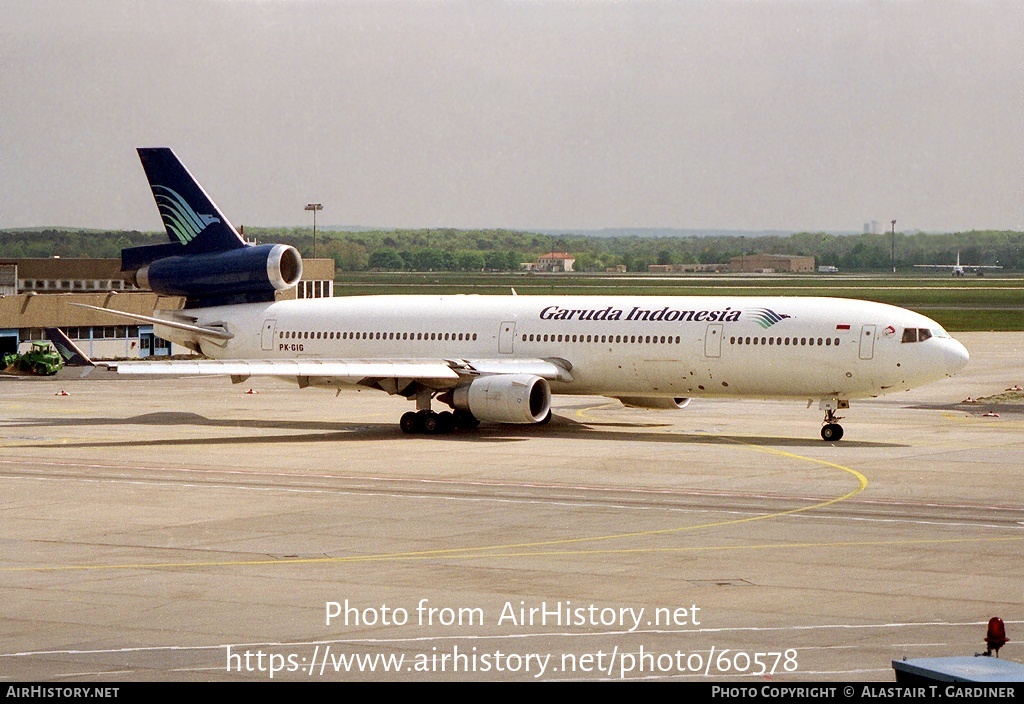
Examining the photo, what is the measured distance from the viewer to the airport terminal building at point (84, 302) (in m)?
79.1

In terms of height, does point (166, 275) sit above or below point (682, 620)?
above

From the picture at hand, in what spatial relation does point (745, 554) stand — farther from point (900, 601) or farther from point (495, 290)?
point (495, 290)

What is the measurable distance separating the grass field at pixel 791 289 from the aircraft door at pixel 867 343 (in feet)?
223

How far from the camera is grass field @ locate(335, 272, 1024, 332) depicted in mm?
124312

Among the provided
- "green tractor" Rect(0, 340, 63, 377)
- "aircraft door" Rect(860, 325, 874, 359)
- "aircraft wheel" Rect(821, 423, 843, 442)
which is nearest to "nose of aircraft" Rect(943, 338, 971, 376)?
"aircraft door" Rect(860, 325, 874, 359)

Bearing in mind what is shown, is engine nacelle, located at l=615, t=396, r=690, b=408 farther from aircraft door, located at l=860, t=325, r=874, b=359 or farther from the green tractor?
the green tractor

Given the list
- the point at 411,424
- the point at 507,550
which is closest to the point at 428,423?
the point at 411,424

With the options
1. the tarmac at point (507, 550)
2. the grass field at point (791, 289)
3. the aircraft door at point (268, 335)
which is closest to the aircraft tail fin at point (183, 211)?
the aircraft door at point (268, 335)

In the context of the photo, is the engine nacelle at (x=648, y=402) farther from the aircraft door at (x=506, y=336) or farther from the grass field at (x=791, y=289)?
the grass field at (x=791, y=289)

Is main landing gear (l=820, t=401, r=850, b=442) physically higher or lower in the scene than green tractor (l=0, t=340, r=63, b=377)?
higher

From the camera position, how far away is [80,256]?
105 metres

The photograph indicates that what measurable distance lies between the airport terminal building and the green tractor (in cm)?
357

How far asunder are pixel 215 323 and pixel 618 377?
16.0m
